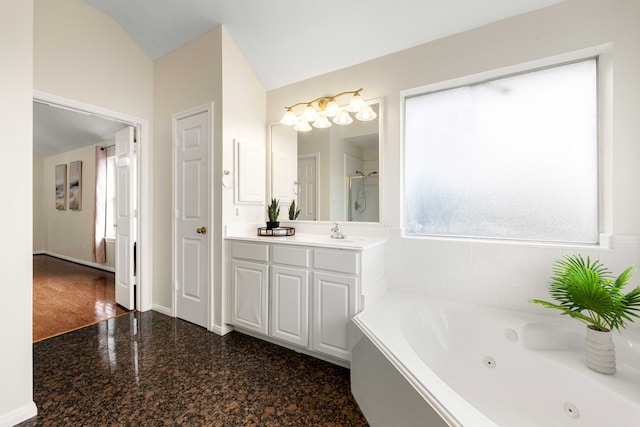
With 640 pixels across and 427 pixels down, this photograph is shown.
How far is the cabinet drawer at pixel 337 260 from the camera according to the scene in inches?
71.1

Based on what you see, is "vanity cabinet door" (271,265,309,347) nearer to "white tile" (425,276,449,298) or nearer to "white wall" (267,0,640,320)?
"white wall" (267,0,640,320)

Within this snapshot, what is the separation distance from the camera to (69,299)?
3209 mm

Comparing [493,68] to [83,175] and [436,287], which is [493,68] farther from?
[83,175]

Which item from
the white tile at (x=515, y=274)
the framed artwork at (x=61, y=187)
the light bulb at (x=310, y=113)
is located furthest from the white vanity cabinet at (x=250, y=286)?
the framed artwork at (x=61, y=187)

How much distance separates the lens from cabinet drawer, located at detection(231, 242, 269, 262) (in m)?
2.21

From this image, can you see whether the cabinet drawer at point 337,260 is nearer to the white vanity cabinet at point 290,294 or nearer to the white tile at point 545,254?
the white vanity cabinet at point 290,294

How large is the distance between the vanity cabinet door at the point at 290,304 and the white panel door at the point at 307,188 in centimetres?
74

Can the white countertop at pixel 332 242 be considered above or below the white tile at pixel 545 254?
above

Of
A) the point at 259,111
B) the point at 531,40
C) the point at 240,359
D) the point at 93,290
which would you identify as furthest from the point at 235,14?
the point at 93,290

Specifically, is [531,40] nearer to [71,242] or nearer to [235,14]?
[235,14]

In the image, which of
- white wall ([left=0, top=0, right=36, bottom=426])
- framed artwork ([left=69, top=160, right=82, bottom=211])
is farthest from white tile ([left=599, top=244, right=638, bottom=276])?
framed artwork ([left=69, top=160, right=82, bottom=211])

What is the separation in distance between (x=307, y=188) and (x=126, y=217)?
2037 millimetres

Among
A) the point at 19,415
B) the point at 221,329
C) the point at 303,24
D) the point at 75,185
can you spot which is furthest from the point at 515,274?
the point at 75,185

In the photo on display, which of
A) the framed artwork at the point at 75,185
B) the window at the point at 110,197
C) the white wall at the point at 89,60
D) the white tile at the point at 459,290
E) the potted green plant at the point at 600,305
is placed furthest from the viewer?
the framed artwork at the point at 75,185
